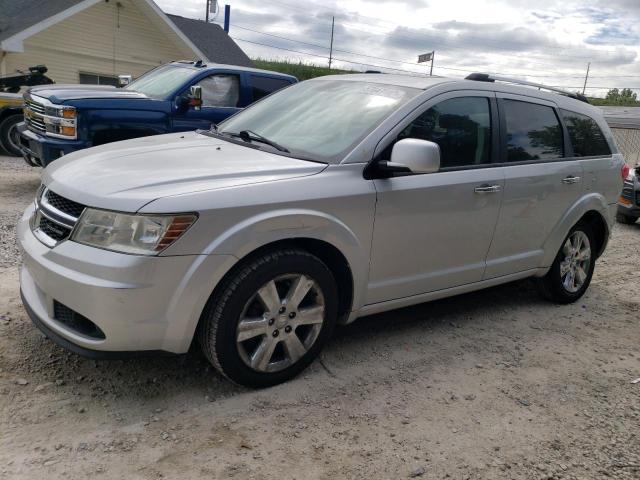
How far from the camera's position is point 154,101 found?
7.46 m

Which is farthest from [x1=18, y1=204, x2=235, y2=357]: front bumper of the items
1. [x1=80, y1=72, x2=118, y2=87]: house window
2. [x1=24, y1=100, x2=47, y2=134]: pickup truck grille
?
[x1=80, y1=72, x2=118, y2=87]: house window

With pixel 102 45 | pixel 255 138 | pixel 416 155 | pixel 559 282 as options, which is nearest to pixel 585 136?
pixel 559 282

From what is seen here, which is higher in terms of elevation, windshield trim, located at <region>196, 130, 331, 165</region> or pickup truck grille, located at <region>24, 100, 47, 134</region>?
windshield trim, located at <region>196, 130, 331, 165</region>

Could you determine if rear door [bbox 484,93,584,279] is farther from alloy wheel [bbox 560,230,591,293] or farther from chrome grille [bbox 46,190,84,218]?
chrome grille [bbox 46,190,84,218]

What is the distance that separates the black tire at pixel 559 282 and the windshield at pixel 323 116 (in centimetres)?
217

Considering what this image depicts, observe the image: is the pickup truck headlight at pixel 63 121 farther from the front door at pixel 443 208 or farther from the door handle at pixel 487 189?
the door handle at pixel 487 189

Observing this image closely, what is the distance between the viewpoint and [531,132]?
14.8 feet

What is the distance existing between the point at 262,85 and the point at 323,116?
5031 millimetres

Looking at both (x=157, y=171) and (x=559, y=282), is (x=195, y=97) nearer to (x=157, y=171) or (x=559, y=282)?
(x=157, y=171)

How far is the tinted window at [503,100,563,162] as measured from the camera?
432cm

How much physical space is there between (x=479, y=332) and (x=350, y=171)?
184 centimetres

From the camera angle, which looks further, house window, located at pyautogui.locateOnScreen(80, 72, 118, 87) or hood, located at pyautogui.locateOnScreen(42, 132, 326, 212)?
house window, located at pyautogui.locateOnScreen(80, 72, 118, 87)

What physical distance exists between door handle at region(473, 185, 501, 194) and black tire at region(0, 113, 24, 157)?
27.9ft

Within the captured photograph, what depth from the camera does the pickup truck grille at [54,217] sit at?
294cm
